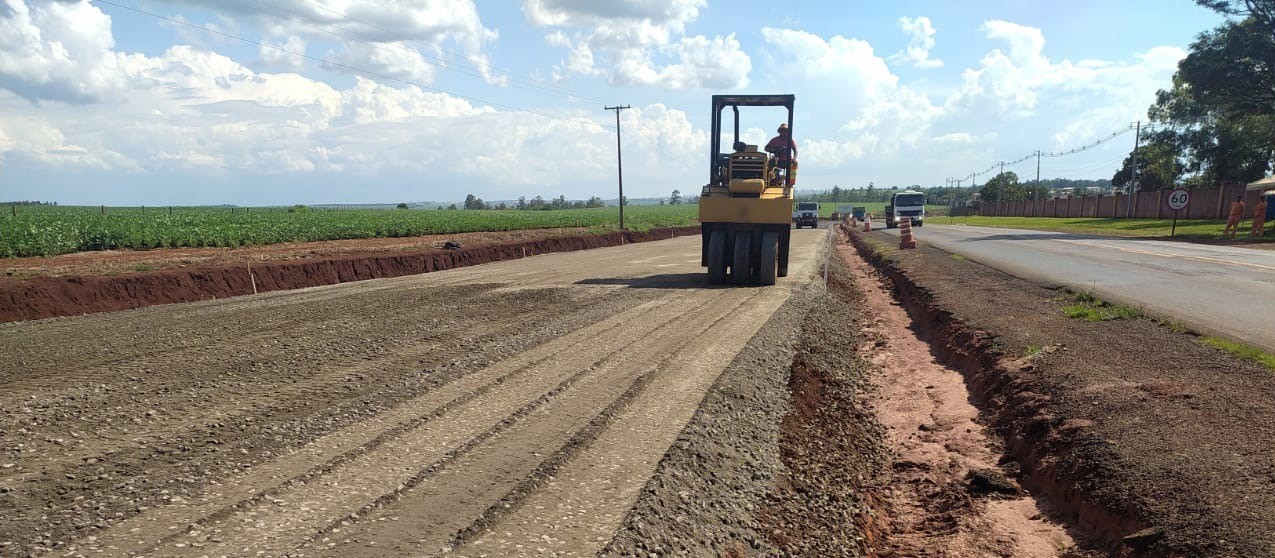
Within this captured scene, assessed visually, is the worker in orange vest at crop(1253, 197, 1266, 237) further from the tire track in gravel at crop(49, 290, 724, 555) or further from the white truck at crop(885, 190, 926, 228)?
the tire track in gravel at crop(49, 290, 724, 555)

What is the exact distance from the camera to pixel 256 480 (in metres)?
4.56

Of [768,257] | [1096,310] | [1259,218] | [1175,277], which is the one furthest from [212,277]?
[1259,218]

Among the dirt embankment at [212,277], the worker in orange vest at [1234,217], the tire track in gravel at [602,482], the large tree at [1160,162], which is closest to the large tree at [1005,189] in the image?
the large tree at [1160,162]

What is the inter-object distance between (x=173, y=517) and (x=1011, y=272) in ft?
54.4

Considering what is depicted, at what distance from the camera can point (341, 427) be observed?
565cm

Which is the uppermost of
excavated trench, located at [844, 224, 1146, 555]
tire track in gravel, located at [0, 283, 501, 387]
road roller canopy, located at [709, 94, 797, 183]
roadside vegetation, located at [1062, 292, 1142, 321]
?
road roller canopy, located at [709, 94, 797, 183]

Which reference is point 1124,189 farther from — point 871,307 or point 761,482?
point 761,482

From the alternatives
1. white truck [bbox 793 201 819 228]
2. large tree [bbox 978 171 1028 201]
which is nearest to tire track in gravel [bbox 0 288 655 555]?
white truck [bbox 793 201 819 228]

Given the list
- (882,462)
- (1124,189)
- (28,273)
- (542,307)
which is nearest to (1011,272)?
(542,307)

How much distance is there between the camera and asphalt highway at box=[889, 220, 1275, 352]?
30.7 feet

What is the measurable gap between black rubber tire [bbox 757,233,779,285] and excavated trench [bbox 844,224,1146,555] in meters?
4.21

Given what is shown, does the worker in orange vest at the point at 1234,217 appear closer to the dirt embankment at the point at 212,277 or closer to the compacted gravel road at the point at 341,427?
the compacted gravel road at the point at 341,427

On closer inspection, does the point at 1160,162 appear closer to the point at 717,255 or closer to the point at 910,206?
the point at 910,206

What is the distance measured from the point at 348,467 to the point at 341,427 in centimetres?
96
